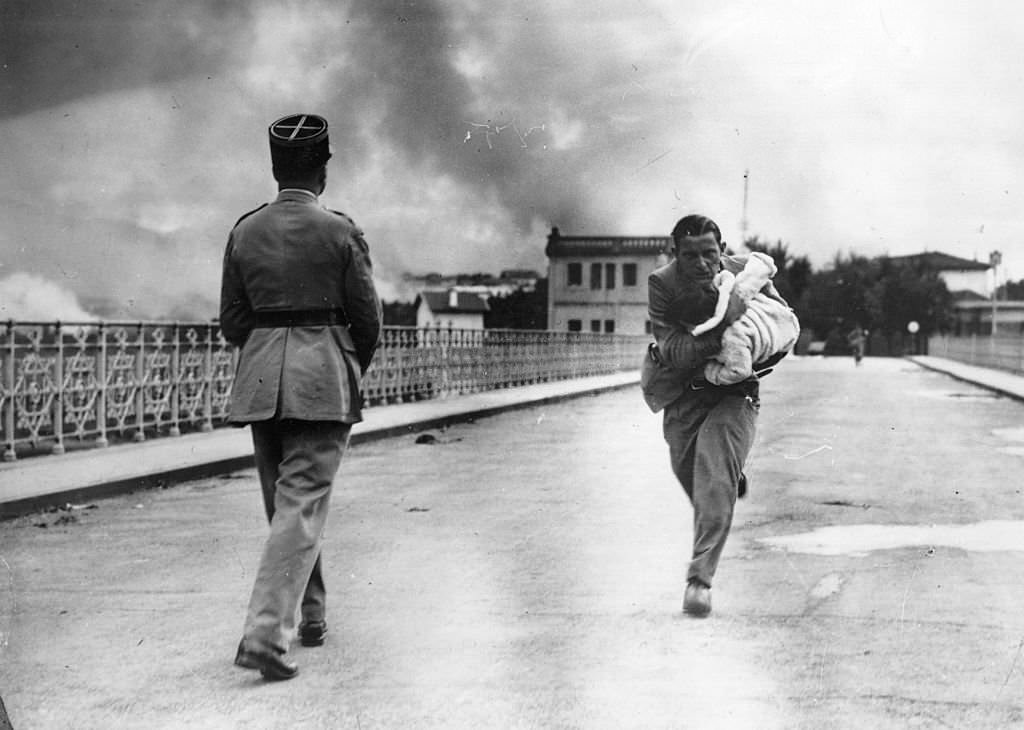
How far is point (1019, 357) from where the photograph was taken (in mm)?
36969

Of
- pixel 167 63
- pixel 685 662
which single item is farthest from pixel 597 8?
pixel 685 662

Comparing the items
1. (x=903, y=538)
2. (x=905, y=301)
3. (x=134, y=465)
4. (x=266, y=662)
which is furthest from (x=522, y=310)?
(x=266, y=662)

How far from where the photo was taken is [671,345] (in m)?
5.17

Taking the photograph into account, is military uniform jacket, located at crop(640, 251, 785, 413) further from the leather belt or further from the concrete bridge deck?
the leather belt

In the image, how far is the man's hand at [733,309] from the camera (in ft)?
16.8

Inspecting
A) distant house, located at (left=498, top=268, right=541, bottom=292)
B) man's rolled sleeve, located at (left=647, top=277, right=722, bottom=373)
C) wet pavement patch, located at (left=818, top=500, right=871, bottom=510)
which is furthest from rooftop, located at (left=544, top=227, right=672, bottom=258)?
man's rolled sleeve, located at (left=647, top=277, right=722, bottom=373)

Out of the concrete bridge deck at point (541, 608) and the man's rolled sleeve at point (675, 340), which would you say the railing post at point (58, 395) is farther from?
the man's rolled sleeve at point (675, 340)

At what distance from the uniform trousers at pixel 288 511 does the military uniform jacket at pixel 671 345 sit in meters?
1.50

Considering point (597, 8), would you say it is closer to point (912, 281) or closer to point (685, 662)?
point (685, 662)

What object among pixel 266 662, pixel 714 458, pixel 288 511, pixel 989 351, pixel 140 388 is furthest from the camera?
pixel 989 351

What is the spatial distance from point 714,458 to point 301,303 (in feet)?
6.52

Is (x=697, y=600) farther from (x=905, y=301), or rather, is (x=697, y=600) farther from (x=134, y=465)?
(x=905, y=301)

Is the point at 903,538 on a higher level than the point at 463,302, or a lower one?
lower

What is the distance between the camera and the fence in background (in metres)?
37.6
